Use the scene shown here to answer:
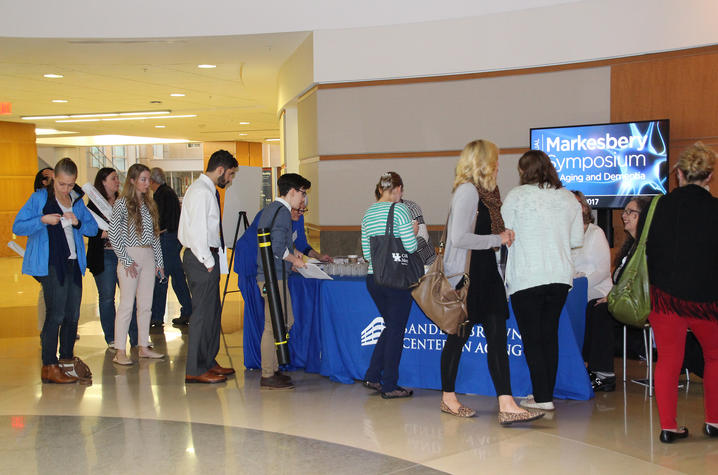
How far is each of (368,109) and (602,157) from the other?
2431 millimetres

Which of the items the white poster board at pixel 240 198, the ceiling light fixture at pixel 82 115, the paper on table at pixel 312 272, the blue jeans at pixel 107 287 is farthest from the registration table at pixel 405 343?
the ceiling light fixture at pixel 82 115

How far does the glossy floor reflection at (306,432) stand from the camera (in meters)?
3.39

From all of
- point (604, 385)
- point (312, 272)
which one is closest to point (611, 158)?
point (604, 385)

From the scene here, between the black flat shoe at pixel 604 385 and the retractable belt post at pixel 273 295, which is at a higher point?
the retractable belt post at pixel 273 295

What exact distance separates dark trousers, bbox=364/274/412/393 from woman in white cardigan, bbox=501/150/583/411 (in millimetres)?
732

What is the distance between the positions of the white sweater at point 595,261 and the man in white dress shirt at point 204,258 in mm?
2499

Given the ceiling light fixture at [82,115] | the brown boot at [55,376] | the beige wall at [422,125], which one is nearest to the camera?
the brown boot at [55,376]

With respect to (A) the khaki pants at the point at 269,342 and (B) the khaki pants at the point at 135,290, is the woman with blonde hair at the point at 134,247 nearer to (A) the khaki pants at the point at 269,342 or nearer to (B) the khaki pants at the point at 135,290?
(B) the khaki pants at the point at 135,290

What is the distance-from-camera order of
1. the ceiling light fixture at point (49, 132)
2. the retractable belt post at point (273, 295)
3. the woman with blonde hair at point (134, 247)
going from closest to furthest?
the retractable belt post at point (273, 295)
the woman with blonde hair at point (134, 247)
the ceiling light fixture at point (49, 132)

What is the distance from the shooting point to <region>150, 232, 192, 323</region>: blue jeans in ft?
23.8

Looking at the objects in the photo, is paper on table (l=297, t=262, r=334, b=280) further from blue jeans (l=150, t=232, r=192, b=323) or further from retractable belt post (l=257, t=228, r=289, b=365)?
blue jeans (l=150, t=232, r=192, b=323)

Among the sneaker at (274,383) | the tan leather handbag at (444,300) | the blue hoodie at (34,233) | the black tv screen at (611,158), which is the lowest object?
the sneaker at (274,383)

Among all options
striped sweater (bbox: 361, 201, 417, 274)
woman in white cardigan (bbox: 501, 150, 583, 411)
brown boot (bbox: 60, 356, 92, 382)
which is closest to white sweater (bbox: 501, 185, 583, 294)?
woman in white cardigan (bbox: 501, 150, 583, 411)

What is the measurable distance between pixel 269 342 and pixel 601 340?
7.36 ft
